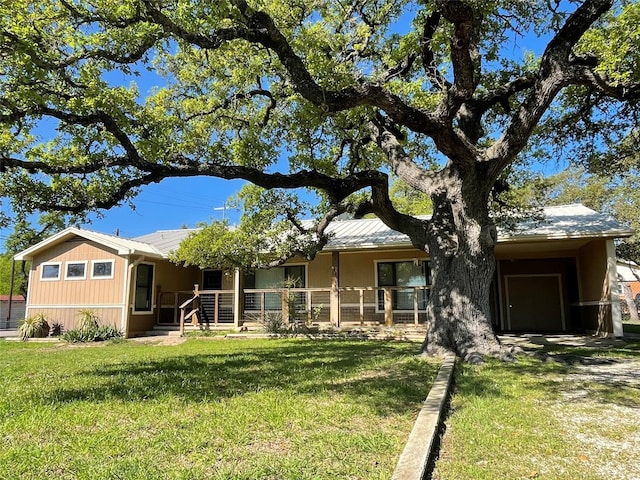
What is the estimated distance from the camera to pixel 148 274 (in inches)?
734

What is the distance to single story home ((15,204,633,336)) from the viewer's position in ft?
54.0

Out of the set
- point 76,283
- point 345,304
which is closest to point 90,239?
point 76,283

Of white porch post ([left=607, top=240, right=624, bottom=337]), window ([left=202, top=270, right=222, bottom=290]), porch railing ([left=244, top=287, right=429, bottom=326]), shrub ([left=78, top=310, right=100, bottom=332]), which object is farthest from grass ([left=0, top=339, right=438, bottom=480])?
window ([left=202, top=270, right=222, bottom=290])

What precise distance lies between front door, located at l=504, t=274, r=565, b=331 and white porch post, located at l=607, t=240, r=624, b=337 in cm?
448

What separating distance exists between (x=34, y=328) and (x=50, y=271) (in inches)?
93.5

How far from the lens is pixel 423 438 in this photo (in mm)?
4039

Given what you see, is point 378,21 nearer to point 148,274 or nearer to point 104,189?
point 104,189

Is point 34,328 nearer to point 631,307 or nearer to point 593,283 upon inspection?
point 593,283

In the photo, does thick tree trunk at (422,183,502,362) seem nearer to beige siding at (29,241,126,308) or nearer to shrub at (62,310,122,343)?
shrub at (62,310,122,343)

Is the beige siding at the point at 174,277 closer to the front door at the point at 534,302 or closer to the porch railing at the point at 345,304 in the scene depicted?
the porch railing at the point at 345,304

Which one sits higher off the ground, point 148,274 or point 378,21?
point 378,21

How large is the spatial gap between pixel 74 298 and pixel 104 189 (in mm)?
10494

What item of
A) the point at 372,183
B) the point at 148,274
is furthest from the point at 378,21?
the point at 148,274

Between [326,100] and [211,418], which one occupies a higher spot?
[326,100]
